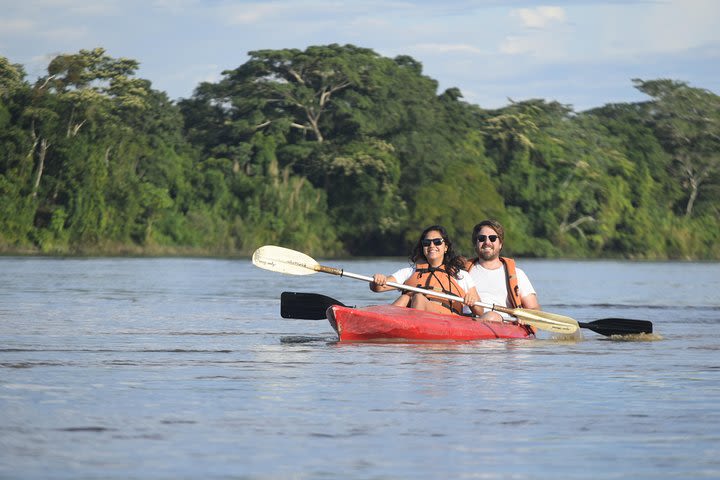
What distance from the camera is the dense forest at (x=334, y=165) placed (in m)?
51.6

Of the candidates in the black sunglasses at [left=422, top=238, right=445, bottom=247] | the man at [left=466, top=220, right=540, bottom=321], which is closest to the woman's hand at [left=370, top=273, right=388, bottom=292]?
the black sunglasses at [left=422, top=238, right=445, bottom=247]

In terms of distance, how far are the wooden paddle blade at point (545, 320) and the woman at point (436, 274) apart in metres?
0.39

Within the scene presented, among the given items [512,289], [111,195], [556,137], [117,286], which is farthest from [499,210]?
[512,289]

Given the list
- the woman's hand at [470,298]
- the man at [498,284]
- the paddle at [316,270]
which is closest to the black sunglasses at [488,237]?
the man at [498,284]

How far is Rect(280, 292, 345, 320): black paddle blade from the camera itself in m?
14.7

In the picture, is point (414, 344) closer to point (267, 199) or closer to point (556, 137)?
point (267, 199)

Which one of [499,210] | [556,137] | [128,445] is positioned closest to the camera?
[128,445]

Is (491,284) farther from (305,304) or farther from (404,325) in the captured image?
(305,304)

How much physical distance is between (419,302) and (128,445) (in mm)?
6598

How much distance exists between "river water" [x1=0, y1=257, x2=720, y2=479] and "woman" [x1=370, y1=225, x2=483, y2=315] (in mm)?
456

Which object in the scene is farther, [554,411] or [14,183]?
[14,183]

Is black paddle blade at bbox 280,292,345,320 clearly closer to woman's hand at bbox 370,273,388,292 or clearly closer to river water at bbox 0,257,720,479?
river water at bbox 0,257,720,479

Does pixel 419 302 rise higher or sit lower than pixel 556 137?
lower

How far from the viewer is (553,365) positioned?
1134 cm
